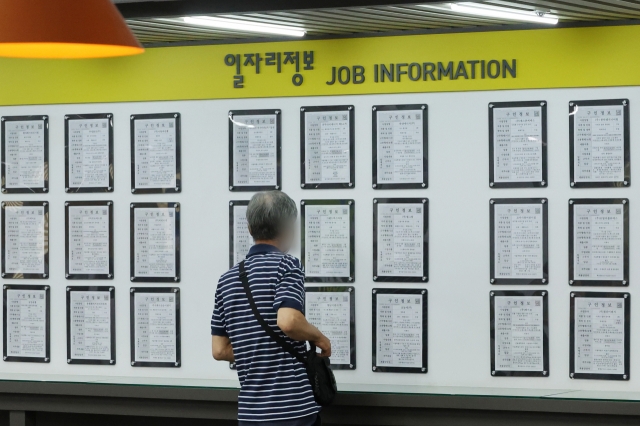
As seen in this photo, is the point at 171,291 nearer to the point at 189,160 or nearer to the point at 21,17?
the point at 189,160

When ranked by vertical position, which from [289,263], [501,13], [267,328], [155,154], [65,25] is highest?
[501,13]

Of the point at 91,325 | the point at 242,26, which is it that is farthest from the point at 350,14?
the point at 91,325

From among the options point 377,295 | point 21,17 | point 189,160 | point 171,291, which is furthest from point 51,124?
point 21,17

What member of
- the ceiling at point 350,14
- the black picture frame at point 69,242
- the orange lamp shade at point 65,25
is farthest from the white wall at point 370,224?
the orange lamp shade at point 65,25

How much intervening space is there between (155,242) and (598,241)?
2277mm

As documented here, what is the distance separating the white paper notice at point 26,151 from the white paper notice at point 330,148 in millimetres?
1530

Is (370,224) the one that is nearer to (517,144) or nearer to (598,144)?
(517,144)

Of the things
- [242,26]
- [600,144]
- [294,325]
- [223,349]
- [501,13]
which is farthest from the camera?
[242,26]

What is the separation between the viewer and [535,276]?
14.6 feet

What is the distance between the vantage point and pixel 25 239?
5.04 metres

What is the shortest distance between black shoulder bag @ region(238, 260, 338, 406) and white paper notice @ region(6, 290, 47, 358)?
1740mm

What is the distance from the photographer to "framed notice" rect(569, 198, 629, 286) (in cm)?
435

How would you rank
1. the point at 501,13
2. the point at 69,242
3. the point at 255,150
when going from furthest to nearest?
the point at 69,242
the point at 255,150
the point at 501,13

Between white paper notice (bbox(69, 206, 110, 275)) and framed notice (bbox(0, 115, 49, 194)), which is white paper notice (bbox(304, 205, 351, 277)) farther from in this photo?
framed notice (bbox(0, 115, 49, 194))
